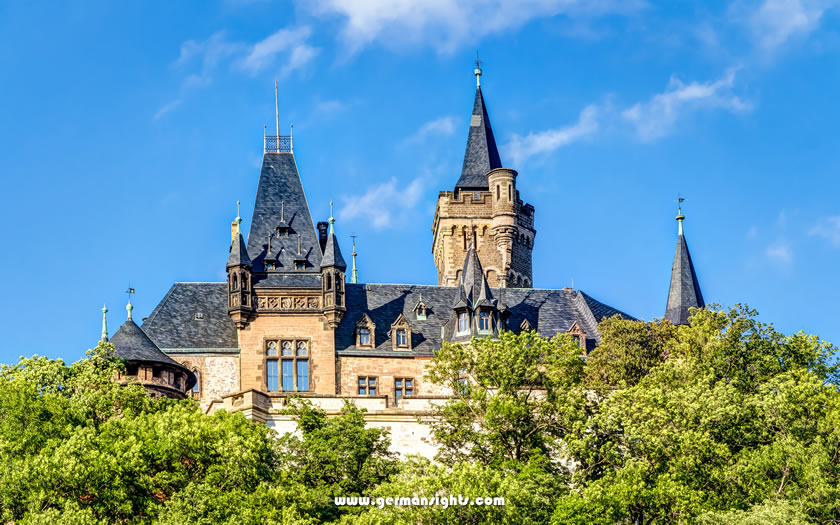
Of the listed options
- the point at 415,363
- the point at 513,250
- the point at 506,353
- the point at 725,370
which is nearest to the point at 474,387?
the point at 506,353

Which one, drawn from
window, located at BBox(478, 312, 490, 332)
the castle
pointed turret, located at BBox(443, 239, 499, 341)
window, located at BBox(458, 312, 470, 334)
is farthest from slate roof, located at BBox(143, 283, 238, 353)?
window, located at BBox(478, 312, 490, 332)

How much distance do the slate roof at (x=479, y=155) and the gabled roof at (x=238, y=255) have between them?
2351 centimetres

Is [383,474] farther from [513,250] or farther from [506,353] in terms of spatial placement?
[513,250]

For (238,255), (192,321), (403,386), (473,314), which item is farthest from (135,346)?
(473,314)

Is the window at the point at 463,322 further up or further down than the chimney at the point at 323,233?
further down

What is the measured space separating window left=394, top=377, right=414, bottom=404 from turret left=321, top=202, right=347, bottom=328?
3876 mm

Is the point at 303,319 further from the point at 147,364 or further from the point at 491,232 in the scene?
the point at 491,232

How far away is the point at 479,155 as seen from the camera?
94.8m

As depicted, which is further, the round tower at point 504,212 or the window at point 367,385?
the round tower at point 504,212

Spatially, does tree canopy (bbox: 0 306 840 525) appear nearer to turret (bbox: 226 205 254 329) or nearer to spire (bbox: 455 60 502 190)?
turret (bbox: 226 205 254 329)

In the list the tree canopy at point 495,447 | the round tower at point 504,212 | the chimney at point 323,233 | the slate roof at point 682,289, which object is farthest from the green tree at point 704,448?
the round tower at point 504,212

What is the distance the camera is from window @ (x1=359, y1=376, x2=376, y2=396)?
72250 millimetres

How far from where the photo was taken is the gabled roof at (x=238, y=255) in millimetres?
72062

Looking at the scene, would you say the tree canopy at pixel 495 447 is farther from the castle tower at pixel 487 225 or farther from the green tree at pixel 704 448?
the castle tower at pixel 487 225
